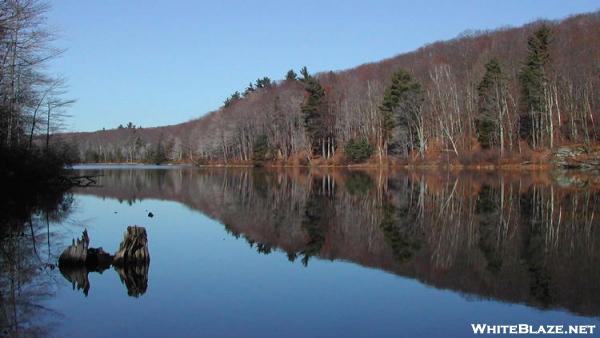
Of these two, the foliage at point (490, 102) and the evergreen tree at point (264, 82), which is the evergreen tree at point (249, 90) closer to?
the evergreen tree at point (264, 82)

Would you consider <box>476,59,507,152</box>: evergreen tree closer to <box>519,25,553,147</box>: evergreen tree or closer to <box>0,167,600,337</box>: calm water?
<box>519,25,553,147</box>: evergreen tree

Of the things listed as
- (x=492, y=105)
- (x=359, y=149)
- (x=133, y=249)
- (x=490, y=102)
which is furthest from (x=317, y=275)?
(x=359, y=149)

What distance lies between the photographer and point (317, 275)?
38.6ft

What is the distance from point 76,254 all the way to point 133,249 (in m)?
1.23

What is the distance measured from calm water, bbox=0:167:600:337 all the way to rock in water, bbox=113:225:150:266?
396 mm

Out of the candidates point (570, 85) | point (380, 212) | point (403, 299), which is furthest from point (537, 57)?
point (403, 299)

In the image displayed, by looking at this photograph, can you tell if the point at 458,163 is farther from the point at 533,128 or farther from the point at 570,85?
the point at 570,85

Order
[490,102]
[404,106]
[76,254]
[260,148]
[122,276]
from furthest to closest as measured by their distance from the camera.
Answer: [260,148] → [404,106] → [490,102] → [76,254] → [122,276]

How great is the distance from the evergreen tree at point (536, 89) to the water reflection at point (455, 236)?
32465mm

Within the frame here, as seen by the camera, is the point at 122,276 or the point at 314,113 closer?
the point at 122,276

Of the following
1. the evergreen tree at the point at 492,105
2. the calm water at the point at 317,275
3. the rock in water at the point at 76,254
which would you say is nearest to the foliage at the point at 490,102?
the evergreen tree at the point at 492,105

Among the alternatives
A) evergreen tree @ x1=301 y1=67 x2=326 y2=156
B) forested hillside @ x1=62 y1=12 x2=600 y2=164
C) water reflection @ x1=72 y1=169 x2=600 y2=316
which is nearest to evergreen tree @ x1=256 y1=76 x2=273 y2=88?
forested hillside @ x1=62 y1=12 x2=600 y2=164

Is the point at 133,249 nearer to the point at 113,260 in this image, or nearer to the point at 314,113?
the point at 113,260

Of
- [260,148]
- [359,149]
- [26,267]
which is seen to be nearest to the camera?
[26,267]
